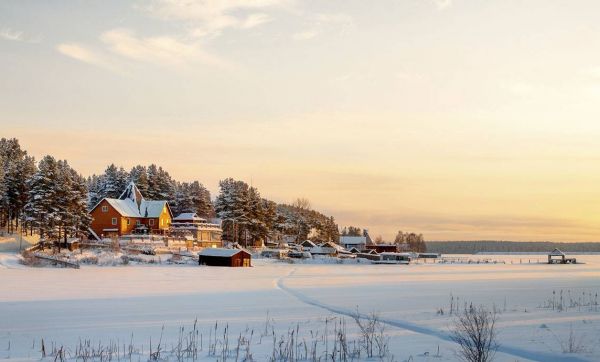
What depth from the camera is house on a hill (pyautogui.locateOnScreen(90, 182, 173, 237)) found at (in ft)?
302

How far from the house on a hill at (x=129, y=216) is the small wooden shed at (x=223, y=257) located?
62.0 feet

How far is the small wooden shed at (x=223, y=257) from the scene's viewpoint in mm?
76125

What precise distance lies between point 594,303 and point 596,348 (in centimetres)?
1348

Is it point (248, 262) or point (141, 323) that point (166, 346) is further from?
point (248, 262)

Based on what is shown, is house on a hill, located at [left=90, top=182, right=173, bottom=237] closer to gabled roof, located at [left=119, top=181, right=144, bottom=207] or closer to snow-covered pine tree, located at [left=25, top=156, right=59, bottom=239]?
gabled roof, located at [left=119, top=181, right=144, bottom=207]

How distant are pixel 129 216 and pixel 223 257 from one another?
25213mm

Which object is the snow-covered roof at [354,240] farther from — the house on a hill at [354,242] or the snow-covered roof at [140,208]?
the snow-covered roof at [140,208]

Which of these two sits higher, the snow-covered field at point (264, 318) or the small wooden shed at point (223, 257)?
the snow-covered field at point (264, 318)

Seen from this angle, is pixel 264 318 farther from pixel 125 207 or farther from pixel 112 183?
pixel 112 183

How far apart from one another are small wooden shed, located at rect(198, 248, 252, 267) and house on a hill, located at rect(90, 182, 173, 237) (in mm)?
18897

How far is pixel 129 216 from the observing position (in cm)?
9400

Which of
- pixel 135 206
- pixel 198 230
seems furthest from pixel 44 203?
pixel 198 230

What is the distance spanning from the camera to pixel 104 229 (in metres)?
92.1

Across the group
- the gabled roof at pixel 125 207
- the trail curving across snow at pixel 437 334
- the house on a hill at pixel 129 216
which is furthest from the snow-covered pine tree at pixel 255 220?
the trail curving across snow at pixel 437 334
